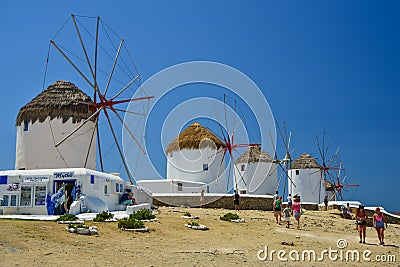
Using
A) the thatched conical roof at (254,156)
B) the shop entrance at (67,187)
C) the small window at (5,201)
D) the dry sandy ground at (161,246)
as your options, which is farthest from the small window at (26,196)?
the thatched conical roof at (254,156)

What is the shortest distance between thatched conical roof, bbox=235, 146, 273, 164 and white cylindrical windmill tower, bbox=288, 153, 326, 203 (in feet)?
11.6

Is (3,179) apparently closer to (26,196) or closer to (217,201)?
(26,196)

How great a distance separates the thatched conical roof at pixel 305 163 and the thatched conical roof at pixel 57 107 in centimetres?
2470

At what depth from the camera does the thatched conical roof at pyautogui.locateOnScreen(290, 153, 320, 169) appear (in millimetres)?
47491

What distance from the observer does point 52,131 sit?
3016 centimetres

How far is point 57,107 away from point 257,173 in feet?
73.1

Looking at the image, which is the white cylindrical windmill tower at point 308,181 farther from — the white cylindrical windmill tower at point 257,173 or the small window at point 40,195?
the small window at point 40,195

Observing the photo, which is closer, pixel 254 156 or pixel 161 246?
pixel 161 246

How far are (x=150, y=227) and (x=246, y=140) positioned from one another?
29.1m

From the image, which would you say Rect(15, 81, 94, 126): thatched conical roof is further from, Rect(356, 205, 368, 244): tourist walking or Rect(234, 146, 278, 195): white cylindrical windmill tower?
Rect(234, 146, 278, 195): white cylindrical windmill tower

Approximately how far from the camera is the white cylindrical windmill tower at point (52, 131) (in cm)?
3019

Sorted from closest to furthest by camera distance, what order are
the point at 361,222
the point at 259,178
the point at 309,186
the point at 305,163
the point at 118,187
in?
the point at 361,222 → the point at 118,187 → the point at 259,178 → the point at 309,186 → the point at 305,163

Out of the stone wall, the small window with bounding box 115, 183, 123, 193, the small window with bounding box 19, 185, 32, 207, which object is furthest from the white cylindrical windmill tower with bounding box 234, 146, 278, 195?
the small window with bounding box 19, 185, 32, 207

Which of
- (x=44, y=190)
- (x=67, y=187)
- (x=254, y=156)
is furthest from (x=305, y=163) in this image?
(x=44, y=190)
